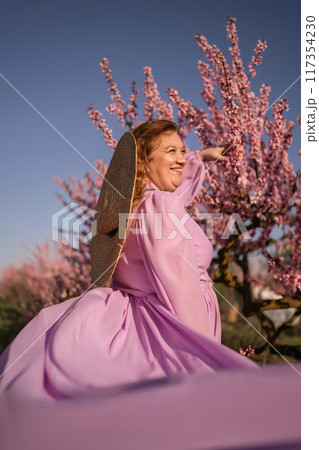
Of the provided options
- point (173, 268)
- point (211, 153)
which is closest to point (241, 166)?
point (211, 153)

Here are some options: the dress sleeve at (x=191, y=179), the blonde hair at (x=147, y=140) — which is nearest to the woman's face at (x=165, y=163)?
the blonde hair at (x=147, y=140)

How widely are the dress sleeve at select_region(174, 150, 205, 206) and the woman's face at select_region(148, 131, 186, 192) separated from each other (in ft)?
0.96

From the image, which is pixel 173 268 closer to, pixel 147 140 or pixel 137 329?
pixel 137 329

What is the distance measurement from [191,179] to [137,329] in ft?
3.55

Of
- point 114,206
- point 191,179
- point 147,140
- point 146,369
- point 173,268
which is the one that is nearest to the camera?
point 146,369

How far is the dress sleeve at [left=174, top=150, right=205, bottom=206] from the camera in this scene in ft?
7.84

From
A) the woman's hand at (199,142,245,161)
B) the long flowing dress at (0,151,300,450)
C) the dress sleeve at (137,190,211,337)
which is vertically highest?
the woman's hand at (199,142,245,161)

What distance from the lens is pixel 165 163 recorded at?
6.76 feet

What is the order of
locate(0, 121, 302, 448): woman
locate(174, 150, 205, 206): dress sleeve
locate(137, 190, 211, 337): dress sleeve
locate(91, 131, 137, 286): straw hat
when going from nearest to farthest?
locate(0, 121, 302, 448): woman → locate(137, 190, 211, 337): dress sleeve → locate(91, 131, 137, 286): straw hat → locate(174, 150, 205, 206): dress sleeve

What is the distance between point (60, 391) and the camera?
1280mm

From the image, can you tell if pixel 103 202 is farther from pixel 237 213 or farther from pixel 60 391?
pixel 237 213

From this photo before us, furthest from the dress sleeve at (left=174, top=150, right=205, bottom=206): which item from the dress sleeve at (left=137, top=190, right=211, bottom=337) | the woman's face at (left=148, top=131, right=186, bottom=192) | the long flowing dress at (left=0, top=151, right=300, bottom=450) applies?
the dress sleeve at (left=137, top=190, right=211, bottom=337)

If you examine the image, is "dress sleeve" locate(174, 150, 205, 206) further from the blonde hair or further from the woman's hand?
the blonde hair
